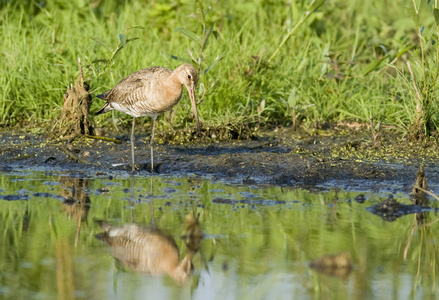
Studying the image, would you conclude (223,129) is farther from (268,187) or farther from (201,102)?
(268,187)

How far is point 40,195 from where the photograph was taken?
5988 millimetres

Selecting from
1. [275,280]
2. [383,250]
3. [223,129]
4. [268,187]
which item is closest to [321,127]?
[223,129]

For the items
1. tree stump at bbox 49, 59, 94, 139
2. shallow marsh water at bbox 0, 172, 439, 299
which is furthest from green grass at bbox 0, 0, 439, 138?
shallow marsh water at bbox 0, 172, 439, 299

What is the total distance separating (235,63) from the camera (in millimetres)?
8703

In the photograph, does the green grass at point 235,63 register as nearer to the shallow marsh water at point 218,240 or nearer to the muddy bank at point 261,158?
the muddy bank at point 261,158

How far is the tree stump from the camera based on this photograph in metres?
7.57

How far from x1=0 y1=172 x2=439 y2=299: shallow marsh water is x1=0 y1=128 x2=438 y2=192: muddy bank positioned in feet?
1.01

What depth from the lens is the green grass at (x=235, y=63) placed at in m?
8.20

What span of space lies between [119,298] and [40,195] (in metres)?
2.38

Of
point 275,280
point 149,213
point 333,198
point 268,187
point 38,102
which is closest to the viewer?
point 275,280

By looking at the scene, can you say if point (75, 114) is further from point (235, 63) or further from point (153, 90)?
point (235, 63)

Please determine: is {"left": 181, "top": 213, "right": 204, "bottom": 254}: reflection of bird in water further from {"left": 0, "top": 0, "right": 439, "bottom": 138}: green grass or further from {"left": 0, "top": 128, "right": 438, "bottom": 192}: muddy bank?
{"left": 0, "top": 0, "right": 439, "bottom": 138}: green grass

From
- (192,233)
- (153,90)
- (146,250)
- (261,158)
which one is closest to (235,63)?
(153,90)

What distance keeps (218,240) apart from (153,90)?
106 inches
